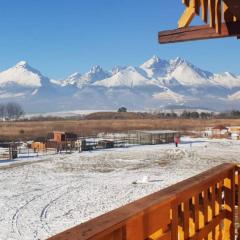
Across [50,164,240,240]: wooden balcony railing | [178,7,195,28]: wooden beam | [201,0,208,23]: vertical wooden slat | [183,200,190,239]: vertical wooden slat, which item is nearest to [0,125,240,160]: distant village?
[178,7,195,28]: wooden beam

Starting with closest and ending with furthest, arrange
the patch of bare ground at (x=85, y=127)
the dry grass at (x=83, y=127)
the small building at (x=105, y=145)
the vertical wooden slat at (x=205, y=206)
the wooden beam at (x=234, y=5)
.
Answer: the wooden beam at (x=234, y=5) → the vertical wooden slat at (x=205, y=206) → the small building at (x=105, y=145) → the patch of bare ground at (x=85, y=127) → the dry grass at (x=83, y=127)

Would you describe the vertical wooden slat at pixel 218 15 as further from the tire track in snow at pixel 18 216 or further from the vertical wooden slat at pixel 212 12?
the tire track in snow at pixel 18 216

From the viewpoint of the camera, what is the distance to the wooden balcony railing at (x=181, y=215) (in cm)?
230

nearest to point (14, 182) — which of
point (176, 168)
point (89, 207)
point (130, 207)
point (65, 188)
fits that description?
point (65, 188)

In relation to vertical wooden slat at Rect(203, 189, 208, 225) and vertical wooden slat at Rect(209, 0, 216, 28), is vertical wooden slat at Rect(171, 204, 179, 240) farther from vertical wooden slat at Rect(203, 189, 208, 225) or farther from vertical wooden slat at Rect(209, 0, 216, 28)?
vertical wooden slat at Rect(209, 0, 216, 28)

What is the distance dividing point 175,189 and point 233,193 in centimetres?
152

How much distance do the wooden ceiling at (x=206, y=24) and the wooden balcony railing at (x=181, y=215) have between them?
4.59 feet

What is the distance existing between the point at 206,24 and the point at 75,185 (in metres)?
20.2

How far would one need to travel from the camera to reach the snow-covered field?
1529 centimetres

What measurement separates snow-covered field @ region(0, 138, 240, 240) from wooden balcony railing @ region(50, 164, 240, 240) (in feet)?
30.7

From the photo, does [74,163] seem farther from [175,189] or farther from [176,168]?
[175,189]

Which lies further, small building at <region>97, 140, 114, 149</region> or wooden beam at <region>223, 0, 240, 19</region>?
small building at <region>97, 140, 114, 149</region>

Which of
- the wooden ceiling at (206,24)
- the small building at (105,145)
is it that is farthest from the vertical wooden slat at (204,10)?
the small building at (105,145)

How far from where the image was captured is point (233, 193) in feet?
15.0
